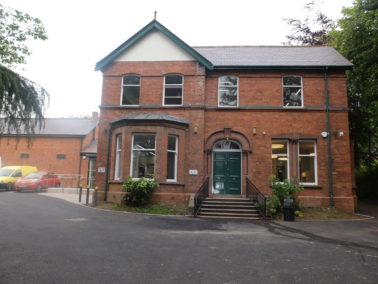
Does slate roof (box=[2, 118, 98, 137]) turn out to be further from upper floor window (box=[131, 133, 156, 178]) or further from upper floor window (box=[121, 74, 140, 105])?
upper floor window (box=[131, 133, 156, 178])

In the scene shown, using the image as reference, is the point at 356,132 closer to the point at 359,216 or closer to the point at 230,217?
the point at 359,216

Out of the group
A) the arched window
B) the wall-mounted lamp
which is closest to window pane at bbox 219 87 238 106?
the arched window

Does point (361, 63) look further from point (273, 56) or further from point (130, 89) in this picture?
point (130, 89)

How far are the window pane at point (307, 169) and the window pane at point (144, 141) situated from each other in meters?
7.79

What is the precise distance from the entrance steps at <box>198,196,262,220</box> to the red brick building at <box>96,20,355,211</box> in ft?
4.51

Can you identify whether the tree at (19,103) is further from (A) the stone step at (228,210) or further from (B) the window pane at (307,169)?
(B) the window pane at (307,169)

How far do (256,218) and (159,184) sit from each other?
4.79m

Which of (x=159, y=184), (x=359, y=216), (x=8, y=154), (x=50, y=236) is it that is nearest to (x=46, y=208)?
(x=159, y=184)

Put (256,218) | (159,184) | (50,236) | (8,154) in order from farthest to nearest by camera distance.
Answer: (8,154), (159,184), (256,218), (50,236)

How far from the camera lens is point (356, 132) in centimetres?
1953

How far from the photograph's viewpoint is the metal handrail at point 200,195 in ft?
41.3

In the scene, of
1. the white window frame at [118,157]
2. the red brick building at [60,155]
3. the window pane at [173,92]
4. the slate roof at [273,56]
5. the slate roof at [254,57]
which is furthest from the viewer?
the red brick building at [60,155]

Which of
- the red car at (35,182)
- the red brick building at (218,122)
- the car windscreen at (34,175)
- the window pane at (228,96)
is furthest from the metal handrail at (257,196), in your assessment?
the car windscreen at (34,175)

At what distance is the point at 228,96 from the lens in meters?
15.9
